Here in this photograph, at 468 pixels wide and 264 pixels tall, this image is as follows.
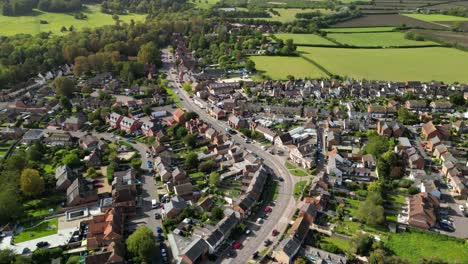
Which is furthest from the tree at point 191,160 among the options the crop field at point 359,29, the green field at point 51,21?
the crop field at point 359,29

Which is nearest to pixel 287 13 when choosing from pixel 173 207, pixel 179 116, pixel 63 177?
pixel 179 116

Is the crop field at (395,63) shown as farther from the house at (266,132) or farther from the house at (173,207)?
the house at (173,207)

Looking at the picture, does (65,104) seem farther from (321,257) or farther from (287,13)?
(287,13)

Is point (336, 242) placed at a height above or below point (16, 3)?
below

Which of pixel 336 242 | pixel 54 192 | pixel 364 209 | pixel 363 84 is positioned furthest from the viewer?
pixel 363 84

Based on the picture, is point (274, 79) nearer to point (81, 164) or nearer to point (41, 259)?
point (81, 164)

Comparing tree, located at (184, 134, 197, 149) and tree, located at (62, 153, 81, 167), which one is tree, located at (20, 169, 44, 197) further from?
tree, located at (184, 134, 197, 149)

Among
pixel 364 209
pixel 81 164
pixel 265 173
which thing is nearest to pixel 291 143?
pixel 265 173
